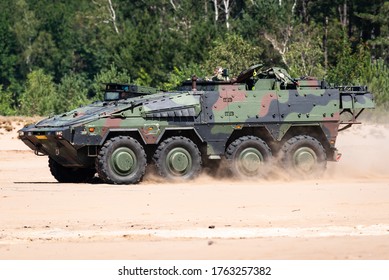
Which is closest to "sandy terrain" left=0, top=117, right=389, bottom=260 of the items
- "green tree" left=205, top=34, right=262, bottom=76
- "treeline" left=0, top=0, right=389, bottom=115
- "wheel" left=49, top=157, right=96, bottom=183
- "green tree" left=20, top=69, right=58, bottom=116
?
"wheel" left=49, top=157, right=96, bottom=183

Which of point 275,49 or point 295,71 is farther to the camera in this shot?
point 275,49

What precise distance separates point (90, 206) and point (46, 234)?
3.44 metres

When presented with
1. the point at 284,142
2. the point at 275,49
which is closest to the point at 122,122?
the point at 284,142

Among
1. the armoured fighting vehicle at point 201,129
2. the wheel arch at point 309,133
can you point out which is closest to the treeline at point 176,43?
the wheel arch at point 309,133

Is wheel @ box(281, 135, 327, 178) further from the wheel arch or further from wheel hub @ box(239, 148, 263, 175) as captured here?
wheel hub @ box(239, 148, 263, 175)

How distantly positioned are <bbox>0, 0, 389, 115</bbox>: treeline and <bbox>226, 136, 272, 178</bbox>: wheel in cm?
2099

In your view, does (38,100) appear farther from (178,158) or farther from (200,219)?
(200,219)

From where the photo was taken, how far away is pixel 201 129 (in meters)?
25.6

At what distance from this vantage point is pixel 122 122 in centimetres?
2477

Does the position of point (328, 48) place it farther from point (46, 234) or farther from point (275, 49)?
point (46, 234)

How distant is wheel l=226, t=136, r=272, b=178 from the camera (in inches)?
1008

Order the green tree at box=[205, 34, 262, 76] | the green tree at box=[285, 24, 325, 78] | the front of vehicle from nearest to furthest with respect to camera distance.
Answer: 1. the front of vehicle
2. the green tree at box=[285, 24, 325, 78]
3. the green tree at box=[205, 34, 262, 76]

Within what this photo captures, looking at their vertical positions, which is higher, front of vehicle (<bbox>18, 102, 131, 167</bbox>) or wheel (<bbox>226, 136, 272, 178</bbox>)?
front of vehicle (<bbox>18, 102, 131, 167</bbox>)

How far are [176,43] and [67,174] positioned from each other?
143ft
